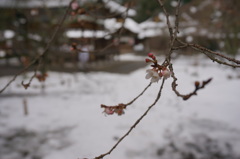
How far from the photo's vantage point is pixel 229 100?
729cm

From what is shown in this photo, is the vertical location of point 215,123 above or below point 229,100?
below

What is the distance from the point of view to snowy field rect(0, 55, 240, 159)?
4.13 m

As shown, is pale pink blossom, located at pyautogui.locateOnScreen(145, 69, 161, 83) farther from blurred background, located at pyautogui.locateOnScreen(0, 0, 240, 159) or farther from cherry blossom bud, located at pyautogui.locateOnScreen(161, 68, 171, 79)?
blurred background, located at pyautogui.locateOnScreen(0, 0, 240, 159)

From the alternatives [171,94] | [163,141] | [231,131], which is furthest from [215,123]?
[171,94]

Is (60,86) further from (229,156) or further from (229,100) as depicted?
(229,156)

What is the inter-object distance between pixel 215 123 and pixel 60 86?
23.3 ft

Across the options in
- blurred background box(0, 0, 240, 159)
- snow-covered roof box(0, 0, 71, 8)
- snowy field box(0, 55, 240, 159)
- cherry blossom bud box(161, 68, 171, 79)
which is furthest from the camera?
snow-covered roof box(0, 0, 71, 8)

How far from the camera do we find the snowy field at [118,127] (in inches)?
163

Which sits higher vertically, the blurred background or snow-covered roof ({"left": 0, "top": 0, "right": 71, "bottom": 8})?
snow-covered roof ({"left": 0, "top": 0, "right": 71, "bottom": 8})

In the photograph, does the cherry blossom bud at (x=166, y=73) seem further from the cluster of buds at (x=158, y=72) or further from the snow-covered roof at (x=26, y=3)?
the snow-covered roof at (x=26, y=3)

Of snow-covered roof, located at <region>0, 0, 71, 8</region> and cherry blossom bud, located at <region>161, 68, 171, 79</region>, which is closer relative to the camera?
cherry blossom bud, located at <region>161, 68, 171, 79</region>

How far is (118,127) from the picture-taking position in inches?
207

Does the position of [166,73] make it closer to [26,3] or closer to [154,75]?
[154,75]

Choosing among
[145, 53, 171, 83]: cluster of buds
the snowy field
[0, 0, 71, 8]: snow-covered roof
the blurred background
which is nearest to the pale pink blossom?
[145, 53, 171, 83]: cluster of buds
